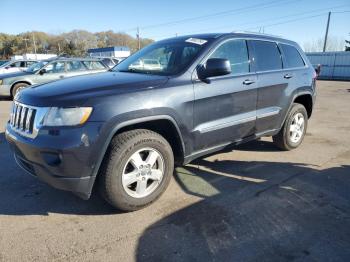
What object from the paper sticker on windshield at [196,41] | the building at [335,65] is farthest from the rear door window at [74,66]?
the building at [335,65]

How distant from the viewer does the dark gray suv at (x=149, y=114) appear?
2779 mm

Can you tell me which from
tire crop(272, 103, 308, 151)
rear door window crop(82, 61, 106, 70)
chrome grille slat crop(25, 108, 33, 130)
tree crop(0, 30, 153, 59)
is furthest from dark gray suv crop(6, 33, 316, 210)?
tree crop(0, 30, 153, 59)

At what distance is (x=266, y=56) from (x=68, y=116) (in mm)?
3070

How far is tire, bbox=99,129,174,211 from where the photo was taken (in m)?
2.97

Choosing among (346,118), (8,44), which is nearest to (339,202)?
(346,118)

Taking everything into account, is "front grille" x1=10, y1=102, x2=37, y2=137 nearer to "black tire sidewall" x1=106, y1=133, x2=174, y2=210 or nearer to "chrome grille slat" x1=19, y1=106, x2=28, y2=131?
"chrome grille slat" x1=19, y1=106, x2=28, y2=131

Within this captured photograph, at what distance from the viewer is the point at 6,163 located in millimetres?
4652

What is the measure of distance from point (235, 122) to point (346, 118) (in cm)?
567

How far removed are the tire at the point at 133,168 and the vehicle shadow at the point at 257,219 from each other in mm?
Result: 354

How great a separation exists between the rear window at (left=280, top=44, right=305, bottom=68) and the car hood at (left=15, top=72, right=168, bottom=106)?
2.52m

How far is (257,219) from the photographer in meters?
3.10

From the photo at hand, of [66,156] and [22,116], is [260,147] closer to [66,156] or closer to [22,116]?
[66,156]

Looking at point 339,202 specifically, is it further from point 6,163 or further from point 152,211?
point 6,163

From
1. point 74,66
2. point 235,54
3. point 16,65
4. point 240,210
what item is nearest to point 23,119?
point 240,210
